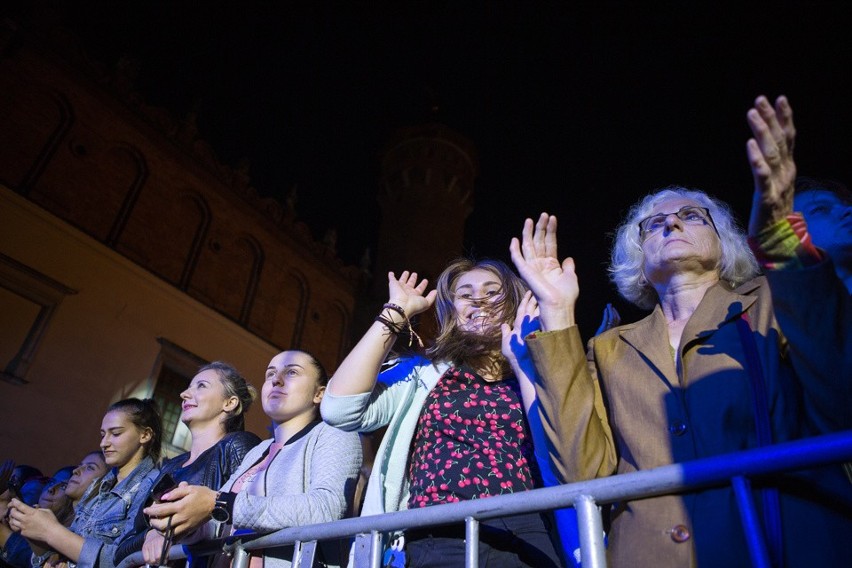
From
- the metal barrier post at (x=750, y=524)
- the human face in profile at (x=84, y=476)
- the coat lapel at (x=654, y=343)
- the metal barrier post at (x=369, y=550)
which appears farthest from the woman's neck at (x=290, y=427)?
the human face in profile at (x=84, y=476)

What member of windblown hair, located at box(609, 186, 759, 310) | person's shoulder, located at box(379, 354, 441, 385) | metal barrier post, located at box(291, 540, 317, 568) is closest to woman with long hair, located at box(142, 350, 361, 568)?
metal barrier post, located at box(291, 540, 317, 568)

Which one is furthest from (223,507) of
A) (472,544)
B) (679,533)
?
(679,533)

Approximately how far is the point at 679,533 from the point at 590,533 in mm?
207

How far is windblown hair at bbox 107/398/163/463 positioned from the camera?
4324mm

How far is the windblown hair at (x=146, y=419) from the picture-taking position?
4324mm

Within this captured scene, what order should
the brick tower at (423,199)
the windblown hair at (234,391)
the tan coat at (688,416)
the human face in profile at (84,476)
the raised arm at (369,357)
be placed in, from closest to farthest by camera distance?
the tan coat at (688,416), the raised arm at (369,357), the windblown hair at (234,391), the human face in profile at (84,476), the brick tower at (423,199)

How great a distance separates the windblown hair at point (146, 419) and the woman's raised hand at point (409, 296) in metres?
2.88

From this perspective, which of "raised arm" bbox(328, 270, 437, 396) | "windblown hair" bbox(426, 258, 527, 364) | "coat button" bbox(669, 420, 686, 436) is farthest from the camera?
"windblown hair" bbox(426, 258, 527, 364)

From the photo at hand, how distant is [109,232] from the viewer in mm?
12898

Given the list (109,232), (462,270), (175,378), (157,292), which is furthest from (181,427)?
(462,270)

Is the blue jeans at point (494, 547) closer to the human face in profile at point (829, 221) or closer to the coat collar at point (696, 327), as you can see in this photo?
the coat collar at point (696, 327)

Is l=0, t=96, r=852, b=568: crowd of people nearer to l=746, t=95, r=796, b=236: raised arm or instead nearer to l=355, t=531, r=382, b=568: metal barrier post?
l=746, t=95, r=796, b=236: raised arm

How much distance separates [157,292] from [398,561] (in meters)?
12.9

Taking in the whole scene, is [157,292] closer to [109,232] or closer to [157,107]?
[109,232]
